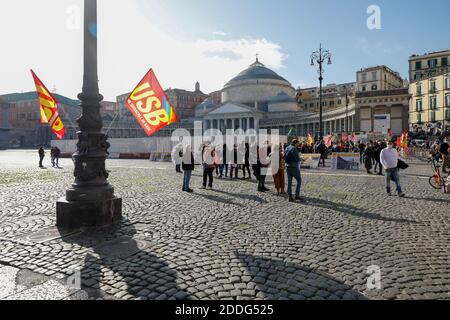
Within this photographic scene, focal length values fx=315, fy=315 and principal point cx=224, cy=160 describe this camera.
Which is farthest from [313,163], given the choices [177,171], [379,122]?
[379,122]

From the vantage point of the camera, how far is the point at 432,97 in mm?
57906

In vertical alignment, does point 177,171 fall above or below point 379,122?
below

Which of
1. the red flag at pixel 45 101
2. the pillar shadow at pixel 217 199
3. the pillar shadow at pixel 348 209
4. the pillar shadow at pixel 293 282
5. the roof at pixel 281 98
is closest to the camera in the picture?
the pillar shadow at pixel 293 282

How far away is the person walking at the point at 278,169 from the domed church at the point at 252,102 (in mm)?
71140

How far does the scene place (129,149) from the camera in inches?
1471

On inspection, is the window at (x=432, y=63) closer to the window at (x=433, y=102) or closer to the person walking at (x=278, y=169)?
the window at (x=433, y=102)

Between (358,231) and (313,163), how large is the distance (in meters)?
16.1

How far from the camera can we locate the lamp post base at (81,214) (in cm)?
594

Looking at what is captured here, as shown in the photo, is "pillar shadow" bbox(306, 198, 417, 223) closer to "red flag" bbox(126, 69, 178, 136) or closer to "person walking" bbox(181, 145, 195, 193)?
"person walking" bbox(181, 145, 195, 193)

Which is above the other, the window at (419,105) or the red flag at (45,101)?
the window at (419,105)

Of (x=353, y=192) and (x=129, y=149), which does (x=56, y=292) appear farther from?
(x=129, y=149)

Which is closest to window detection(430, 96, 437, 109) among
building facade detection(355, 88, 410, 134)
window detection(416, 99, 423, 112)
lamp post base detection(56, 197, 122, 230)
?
window detection(416, 99, 423, 112)

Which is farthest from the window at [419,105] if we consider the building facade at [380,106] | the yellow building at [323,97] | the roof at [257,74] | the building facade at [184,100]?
the building facade at [184,100]
